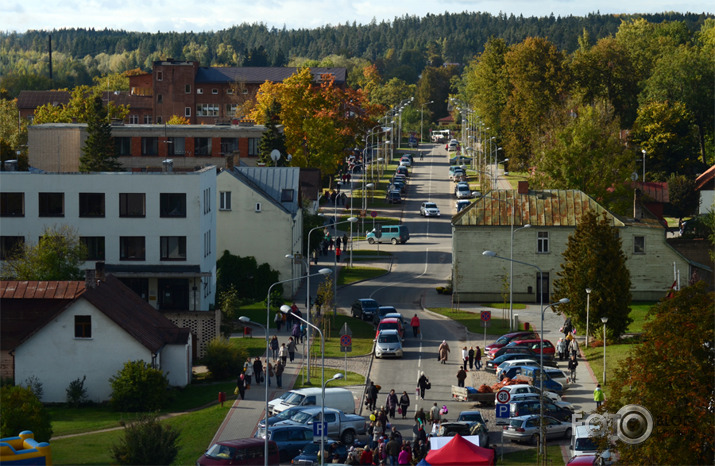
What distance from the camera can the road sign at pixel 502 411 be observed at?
4588 centimetres

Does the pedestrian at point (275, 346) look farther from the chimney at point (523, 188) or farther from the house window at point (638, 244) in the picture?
the house window at point (638, 244)

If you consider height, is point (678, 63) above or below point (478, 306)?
above

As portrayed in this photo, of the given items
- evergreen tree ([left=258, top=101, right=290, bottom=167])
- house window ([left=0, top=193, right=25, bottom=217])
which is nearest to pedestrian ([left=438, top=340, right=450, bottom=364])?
house window ([left=0, top=193, right=25, bottom=217])

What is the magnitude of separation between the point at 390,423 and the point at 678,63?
91.2m

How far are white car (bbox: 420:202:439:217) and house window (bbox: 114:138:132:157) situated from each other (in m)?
30.2

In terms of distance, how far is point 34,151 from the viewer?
97562mm

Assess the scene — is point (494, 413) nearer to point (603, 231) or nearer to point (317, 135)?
point (603, 231)

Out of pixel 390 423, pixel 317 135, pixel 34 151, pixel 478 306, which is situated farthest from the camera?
pixel 317 135

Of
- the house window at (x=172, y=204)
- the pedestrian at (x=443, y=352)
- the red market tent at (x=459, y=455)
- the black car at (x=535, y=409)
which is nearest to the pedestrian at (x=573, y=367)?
the pedestrian at (x=443, y=352)

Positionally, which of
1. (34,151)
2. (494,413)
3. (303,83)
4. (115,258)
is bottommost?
(494,413)

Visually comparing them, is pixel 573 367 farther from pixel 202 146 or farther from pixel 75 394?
pixel 202 146

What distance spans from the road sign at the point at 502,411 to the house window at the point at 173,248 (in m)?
24.9

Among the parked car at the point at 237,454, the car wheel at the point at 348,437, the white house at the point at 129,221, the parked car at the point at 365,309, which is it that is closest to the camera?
the parked car at the point at 237,454

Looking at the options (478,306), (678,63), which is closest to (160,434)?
(478,306)
